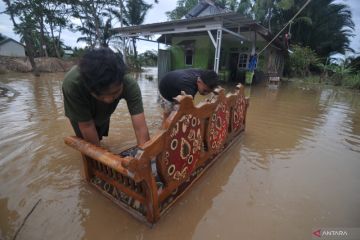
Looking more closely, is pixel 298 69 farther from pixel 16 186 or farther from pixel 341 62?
pixel 16 186

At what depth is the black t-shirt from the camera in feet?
8.39

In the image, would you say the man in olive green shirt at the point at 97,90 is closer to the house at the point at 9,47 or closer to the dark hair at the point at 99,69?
the dark hair at the point at 99,69

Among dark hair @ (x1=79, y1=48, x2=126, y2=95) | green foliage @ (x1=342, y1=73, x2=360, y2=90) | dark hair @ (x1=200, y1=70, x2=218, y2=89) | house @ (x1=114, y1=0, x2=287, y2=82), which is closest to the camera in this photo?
dark hair @ (x1=79, y1=48, x2=126, y2=95)

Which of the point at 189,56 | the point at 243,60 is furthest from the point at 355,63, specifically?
the point at 189,56

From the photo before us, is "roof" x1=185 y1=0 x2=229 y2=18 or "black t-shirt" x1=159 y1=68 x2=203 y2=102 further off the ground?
"roof" x1=185 y1=0 x2=229 y2=18

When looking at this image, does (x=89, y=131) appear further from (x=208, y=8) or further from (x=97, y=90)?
(x=208, y=8)

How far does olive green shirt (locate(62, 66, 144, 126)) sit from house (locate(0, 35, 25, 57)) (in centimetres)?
3364

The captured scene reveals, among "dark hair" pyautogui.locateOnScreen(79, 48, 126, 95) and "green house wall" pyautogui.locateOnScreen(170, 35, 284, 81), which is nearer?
"dark hair" pyautogui.locateOnScreen(79, 48, 126, 95)

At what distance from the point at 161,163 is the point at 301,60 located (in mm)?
18984

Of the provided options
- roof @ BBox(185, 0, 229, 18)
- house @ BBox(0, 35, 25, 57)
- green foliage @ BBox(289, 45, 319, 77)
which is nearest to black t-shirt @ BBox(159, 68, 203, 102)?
roof @ BBox(185, 0, 229, 18)

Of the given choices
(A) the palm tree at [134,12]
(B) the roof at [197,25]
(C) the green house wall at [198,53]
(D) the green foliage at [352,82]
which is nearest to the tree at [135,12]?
(A) the palm tree at [134,12]

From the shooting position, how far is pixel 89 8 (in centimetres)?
1825

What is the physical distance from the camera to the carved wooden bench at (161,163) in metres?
1.35

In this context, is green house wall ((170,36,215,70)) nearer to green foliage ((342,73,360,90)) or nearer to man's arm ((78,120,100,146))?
green foliage ((342,73,360,90))
